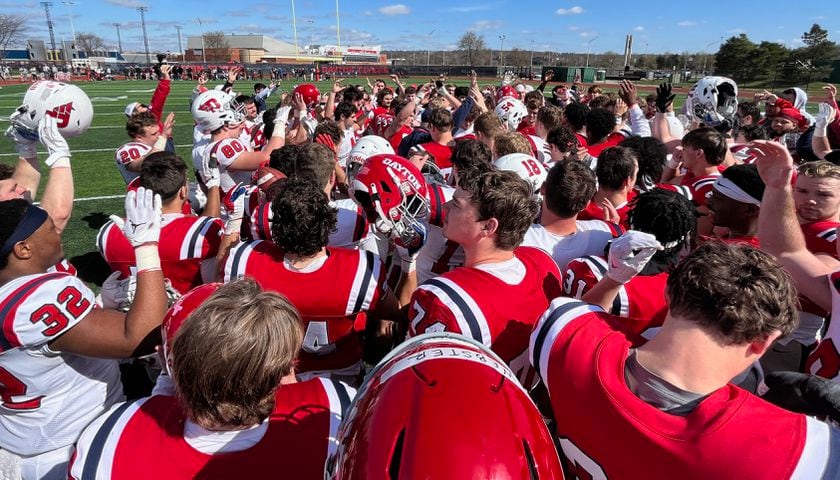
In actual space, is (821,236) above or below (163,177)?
below

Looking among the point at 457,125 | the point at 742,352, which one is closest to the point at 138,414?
the point at 742,352

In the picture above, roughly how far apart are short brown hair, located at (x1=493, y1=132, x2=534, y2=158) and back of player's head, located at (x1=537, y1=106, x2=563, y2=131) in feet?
7.73

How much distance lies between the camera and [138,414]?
5.25ft

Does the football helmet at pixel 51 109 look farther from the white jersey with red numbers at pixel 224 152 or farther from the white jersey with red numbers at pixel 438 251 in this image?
the white jersey with red numbers at pixel 438 251

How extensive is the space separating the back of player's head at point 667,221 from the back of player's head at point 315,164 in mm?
2556

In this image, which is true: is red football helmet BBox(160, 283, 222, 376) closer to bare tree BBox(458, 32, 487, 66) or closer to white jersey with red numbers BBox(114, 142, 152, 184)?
white jersey with red numbers BBox(114, 142, 152, 184)

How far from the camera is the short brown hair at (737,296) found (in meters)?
1.48

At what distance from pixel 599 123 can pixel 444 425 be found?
243 inches

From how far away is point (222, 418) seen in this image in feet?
4.90

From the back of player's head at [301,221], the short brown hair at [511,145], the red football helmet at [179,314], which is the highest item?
the short brown hair at [511,145]

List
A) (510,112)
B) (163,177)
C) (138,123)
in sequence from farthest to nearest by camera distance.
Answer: (510,112) → (138,123) → (163,177)

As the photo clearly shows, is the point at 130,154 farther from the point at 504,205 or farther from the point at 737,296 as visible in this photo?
the point at 737,296

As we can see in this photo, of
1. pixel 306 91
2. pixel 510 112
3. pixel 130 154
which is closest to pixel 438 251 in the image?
pixel 130 154

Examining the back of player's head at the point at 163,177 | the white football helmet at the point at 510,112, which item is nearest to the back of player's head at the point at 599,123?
the white football helmet at the point at 510,112
